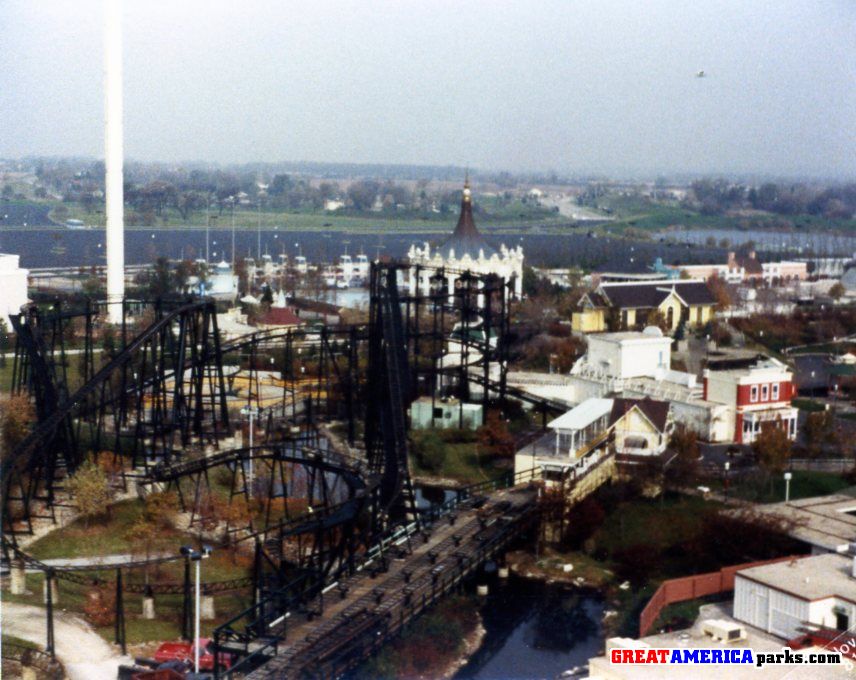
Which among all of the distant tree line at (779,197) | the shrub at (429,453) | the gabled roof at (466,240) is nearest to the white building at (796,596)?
the shrub at (429,453)

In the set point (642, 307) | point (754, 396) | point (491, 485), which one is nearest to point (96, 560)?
point (491, 485)

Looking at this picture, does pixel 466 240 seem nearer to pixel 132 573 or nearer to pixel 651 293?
pixel 651 293

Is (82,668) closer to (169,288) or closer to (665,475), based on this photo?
(665,475)

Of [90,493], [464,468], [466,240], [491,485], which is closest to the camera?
[90,493]

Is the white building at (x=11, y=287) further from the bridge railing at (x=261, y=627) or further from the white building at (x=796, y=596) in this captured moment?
the white building at (x=796, y=596)

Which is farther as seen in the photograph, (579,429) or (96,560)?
(579,429)

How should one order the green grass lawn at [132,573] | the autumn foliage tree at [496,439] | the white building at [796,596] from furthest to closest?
the autumn foliage tree at [496,439] < the green grass lawn at [132,573] < the white building at [796,596]

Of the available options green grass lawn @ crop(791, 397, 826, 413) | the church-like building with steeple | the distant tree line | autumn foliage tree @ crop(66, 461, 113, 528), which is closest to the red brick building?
green grass lawn @ crop(791, 397, 826, 413)
